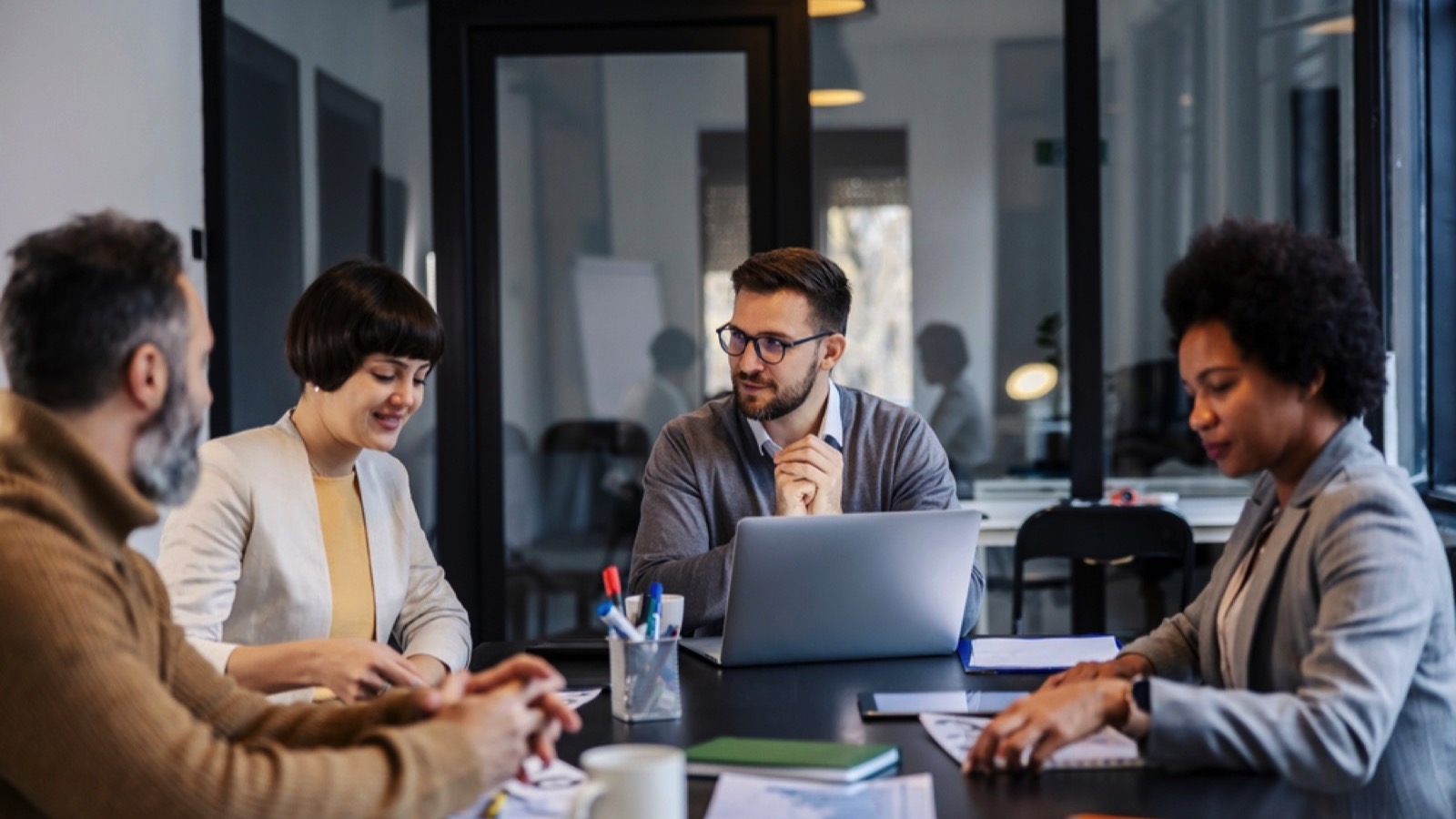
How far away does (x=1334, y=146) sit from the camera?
449 centimetres

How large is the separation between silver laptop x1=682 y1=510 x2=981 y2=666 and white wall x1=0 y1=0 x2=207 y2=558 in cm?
188

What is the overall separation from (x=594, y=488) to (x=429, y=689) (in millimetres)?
3081

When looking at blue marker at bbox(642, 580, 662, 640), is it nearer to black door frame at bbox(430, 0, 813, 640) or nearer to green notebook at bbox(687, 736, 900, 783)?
green notebook at bbox(687, 736, 900, 783)

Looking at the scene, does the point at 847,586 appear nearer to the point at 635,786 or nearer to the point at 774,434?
the point at 774,434

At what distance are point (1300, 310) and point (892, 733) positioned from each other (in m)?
0.68

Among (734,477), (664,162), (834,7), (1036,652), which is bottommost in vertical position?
(1036,652)

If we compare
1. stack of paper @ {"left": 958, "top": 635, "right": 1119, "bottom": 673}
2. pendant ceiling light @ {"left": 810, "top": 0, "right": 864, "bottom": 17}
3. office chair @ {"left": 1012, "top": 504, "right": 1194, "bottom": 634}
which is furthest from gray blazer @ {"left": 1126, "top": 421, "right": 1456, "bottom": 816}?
pendant ceiling light @ {"left": 810, "top": 0, "right": 864, "bottom": 17}

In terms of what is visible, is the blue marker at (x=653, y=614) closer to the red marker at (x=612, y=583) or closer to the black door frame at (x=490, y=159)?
the red marker at (x=612, y=583)

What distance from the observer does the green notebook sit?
153cm

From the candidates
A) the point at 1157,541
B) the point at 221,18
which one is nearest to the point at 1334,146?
the point at 1157,541

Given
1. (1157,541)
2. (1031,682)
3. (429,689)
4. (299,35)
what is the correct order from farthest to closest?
(299,35), (1157,541), (1031,682), (429,689)

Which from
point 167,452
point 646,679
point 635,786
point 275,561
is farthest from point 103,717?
point 275,561

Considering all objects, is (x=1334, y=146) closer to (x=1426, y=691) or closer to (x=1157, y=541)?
(x=1157, y=541)

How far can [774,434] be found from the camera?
277cm
